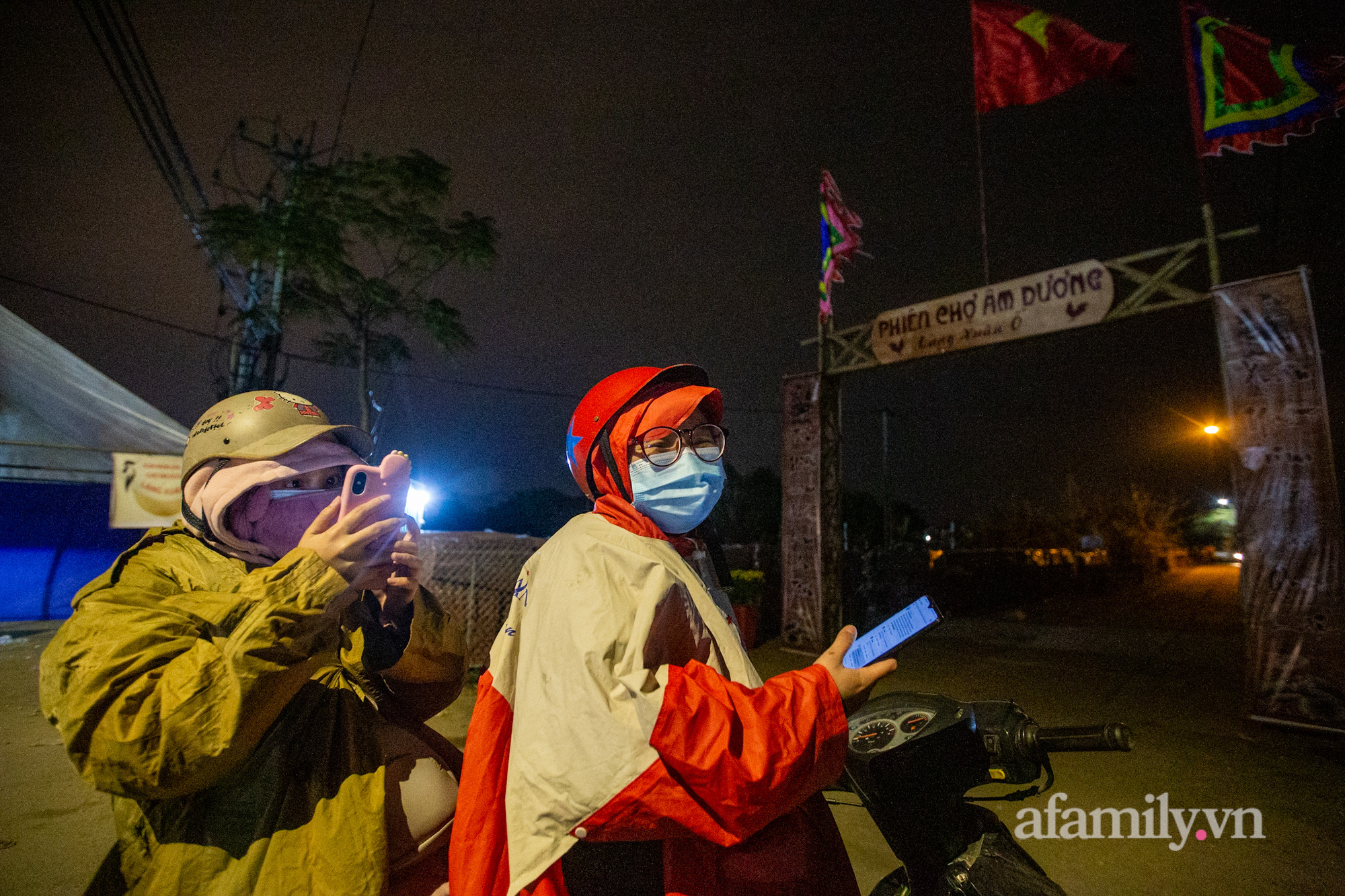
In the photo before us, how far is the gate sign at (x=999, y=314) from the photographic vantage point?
660cm

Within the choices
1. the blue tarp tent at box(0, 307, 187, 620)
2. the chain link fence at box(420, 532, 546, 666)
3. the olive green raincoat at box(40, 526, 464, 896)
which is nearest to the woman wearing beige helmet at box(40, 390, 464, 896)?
the olive green raincoat at box(40, 526, 464, 896)

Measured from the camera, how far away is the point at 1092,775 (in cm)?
473

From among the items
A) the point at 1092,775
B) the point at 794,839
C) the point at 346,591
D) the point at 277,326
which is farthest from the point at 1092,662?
the point at 277,326

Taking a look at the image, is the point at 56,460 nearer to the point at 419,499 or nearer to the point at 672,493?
the point at 419,499

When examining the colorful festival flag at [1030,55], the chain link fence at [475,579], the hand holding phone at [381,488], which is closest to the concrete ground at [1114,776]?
the chain link fence at [475,579]

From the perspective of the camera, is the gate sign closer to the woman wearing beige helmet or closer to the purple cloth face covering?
the woman wearing beige helmet

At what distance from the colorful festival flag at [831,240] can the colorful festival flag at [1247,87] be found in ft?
13.3

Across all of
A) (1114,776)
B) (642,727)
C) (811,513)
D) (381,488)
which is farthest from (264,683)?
(811,513)

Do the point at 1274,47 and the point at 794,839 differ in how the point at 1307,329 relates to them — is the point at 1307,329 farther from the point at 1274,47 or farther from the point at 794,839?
the point at 794,839

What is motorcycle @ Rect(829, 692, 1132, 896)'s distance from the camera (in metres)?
1.61

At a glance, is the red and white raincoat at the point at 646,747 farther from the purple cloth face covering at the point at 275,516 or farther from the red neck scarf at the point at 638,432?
the purple cloth face covering at the point at 275,516

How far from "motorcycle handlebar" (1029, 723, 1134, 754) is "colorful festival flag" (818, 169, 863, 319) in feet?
26.4

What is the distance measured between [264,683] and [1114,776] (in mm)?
5850

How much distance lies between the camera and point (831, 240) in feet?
30.2
